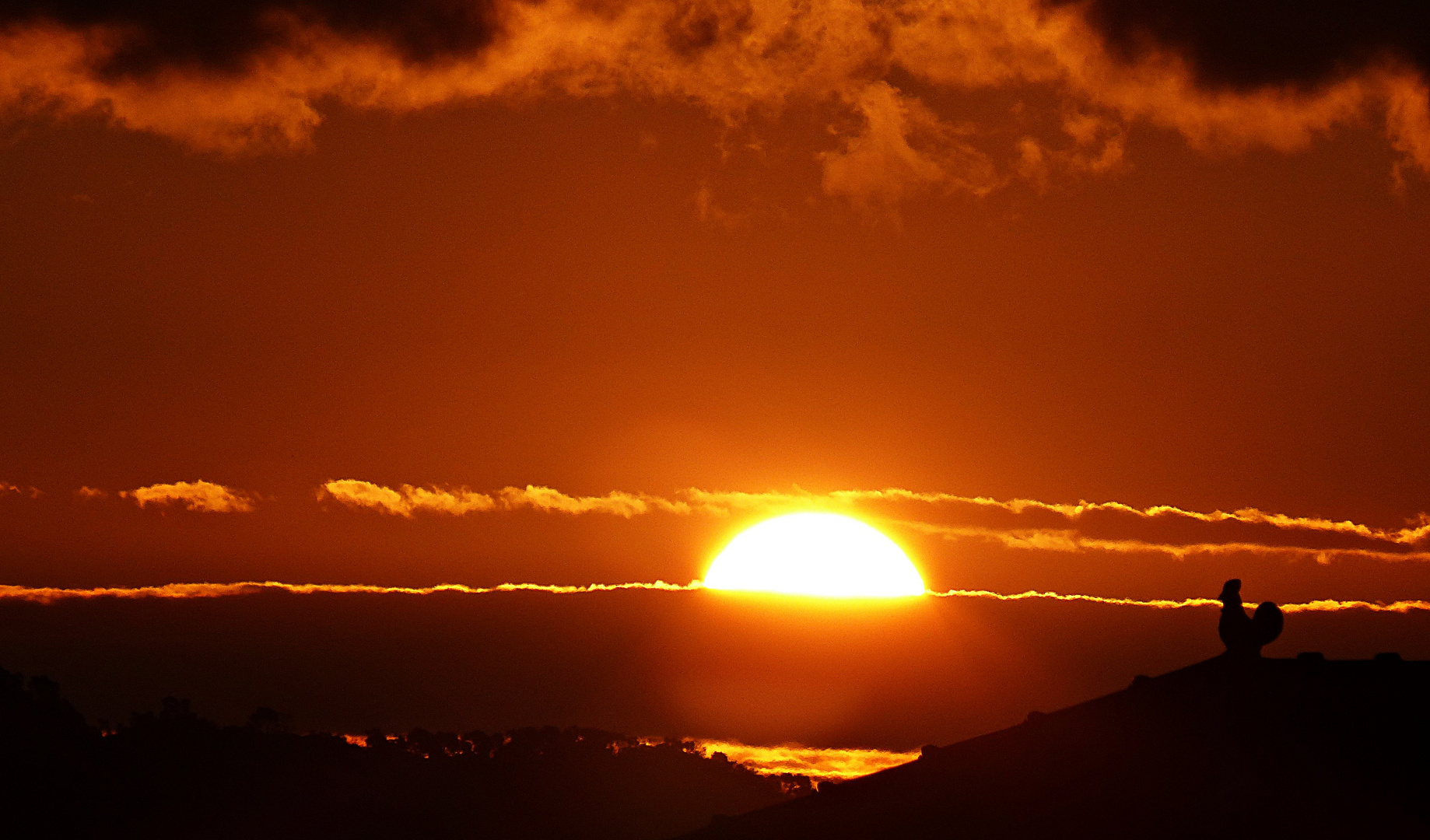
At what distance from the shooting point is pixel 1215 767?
93.1 feet

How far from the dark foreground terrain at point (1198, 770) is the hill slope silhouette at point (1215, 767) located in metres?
0.03

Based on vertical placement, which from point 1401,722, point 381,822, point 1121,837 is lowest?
point 381,822

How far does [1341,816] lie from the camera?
26953 millimetres

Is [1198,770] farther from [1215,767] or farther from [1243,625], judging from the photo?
[1243,625]

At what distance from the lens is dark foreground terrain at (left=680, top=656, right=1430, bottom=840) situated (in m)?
27.4

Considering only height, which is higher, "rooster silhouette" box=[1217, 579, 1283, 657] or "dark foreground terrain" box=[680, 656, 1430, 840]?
"rooster silhouette" box=[1217, 579, 1283, 657]

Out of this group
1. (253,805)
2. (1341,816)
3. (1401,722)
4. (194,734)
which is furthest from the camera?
(194,734)

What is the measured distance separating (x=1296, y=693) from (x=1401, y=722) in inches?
83.6

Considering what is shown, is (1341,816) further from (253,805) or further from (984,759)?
(253,805)

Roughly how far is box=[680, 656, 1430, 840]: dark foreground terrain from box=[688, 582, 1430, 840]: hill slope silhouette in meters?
0.03

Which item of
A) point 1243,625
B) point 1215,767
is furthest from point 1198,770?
point 1243,625

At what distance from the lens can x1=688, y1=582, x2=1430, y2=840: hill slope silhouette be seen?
27.4 meters

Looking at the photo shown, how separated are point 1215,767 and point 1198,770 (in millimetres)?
353

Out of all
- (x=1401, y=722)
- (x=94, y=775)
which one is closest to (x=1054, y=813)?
(x=1401, y=722)
